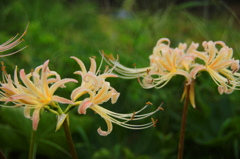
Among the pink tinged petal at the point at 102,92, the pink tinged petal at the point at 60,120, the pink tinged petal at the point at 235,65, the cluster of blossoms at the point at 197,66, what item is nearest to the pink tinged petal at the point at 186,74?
the cluster of blossoms at the point at 197,66

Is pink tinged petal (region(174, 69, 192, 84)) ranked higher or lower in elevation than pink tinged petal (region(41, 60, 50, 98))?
higher

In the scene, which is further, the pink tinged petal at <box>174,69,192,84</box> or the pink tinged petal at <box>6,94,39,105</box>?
the pink tinged petal at <box>174,69,192,84</box>

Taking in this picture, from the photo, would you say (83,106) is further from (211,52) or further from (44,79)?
(211,52)

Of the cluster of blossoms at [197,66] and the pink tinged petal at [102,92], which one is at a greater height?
the cluster of blossoms at [197,66]

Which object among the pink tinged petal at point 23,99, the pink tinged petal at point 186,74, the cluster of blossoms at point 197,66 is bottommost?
the pink tinged petal at point 23,99

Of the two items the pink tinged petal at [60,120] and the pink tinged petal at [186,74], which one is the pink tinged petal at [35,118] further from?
the pink tinged petal at [186,74]

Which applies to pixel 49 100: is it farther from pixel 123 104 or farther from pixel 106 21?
pixel 106 21

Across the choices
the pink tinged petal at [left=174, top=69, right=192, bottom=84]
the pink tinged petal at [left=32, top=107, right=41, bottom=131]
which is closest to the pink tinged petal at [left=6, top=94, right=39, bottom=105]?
the pink tinged petal at [left=32, top=107, right=41, bottom=131]

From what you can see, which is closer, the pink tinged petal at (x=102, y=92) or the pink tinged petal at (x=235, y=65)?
the pink tinged petal at (x=102, y=92)

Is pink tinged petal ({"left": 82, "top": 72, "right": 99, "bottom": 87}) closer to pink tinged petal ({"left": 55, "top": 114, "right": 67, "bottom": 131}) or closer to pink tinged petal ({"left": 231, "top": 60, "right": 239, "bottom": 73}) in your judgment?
pink tinged petal ({"left": 55, "top": 114, "right": 67, "bottom": 131})

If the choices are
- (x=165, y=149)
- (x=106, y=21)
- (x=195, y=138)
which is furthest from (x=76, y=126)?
(x=106, y=21)

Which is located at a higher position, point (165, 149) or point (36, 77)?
point (165, 149)
